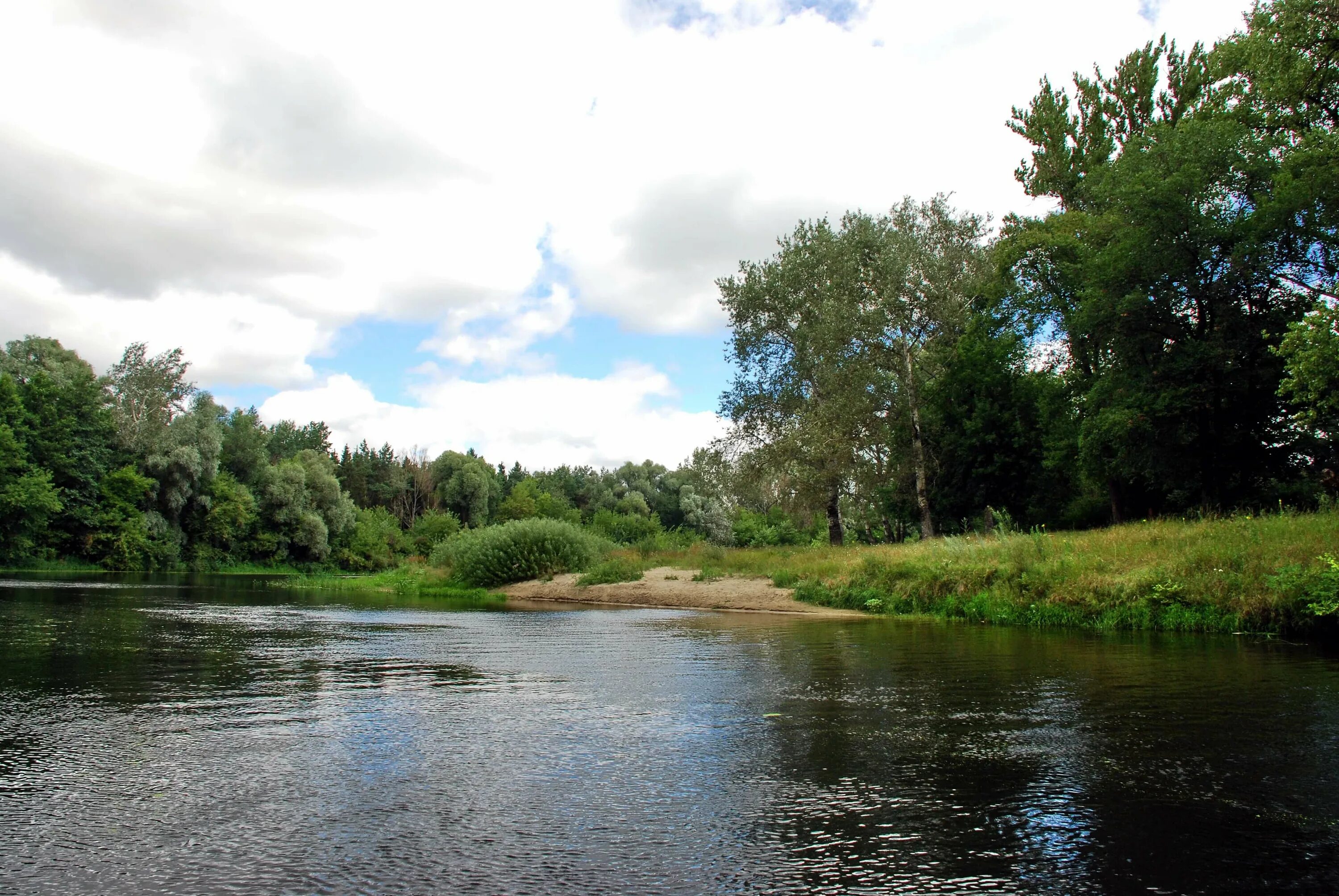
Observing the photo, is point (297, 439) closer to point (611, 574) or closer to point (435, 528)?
point (435, 528)

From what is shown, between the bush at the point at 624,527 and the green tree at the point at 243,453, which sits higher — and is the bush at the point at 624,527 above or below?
below

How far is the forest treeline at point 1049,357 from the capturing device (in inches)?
1019

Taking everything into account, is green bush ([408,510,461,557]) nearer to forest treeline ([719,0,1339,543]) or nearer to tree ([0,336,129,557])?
tree ([0,336,129,557])

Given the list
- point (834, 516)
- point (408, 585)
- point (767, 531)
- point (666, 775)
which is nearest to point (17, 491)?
point (408, 585)

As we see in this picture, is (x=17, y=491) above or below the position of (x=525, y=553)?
above

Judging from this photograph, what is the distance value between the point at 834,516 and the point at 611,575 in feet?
43.9

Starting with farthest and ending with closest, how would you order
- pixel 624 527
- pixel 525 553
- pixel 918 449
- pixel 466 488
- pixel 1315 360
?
pixel 466 488, pixel 624 527, pixel 918 449, pixel 525 553, pixel 1315 360

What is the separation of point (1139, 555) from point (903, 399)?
22.9m

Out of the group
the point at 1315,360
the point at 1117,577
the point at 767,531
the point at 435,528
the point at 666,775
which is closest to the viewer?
the point at 666,775

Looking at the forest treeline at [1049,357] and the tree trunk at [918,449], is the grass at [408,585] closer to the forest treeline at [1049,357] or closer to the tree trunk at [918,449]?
the forest treeline at [1049,357]

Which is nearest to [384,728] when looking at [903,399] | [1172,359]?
[1172,359]

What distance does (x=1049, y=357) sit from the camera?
38.7 m

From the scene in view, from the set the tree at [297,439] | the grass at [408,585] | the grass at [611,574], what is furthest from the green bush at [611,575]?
the tree at [297,439]

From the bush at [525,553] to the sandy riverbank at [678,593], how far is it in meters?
0.56
